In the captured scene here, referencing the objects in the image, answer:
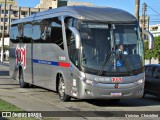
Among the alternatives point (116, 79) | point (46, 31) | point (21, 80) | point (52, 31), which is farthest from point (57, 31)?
point (21, 80)

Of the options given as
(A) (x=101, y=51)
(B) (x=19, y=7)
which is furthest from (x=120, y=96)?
(B) (x=19, y=7)

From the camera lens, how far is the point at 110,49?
12648 millimetres

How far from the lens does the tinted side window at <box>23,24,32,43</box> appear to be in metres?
17.9

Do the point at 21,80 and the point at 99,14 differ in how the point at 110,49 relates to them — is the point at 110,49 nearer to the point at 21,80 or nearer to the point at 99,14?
the point at 99,14

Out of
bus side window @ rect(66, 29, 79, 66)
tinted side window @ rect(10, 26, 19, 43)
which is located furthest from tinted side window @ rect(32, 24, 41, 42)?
bus side window @ rect(66, 29, 79, 66)

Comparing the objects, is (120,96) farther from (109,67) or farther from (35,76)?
(35,76)

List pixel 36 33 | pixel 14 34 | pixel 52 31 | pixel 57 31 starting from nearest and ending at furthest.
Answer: pixel 57 31, pixel 52 31, pixel 36 33, pixel 14 34

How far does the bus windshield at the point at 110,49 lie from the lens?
40.9 feet

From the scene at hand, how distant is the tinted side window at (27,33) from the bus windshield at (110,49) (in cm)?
567

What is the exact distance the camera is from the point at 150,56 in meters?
74.4

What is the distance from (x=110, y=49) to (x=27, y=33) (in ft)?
22.0

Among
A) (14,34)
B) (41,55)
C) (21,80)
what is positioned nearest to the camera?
(41,55)

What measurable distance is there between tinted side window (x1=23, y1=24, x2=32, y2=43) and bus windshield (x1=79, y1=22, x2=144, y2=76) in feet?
18.6

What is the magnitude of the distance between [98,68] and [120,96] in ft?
3.92
